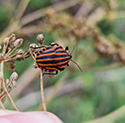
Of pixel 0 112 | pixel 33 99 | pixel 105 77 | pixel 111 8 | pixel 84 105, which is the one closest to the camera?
pixel 0 112

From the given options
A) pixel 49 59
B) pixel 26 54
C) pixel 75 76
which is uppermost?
pixel 26 54

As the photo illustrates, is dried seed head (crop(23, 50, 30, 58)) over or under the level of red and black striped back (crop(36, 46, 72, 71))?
over

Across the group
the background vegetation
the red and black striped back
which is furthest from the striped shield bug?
the background vegetation

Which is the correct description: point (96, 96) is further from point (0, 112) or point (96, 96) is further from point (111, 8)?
point (0, 112)

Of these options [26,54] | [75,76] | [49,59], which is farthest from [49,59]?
[75,76]

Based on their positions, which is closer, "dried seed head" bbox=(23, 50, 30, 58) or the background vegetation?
"dried seed head" bbox=(23, 50, 30, 58)

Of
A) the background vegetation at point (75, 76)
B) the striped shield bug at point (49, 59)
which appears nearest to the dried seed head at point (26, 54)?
the striped shield bug at point (49, 59)

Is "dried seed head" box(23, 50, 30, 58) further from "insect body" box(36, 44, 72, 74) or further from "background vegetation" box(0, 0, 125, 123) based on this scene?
"background vegetation" box(0, 0, 125, 123)

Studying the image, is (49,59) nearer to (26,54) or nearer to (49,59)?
(49,59)

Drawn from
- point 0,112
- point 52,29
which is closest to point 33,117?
point 0,112

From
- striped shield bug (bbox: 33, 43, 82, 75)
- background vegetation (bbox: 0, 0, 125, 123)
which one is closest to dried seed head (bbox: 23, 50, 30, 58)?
striped shield bug (bbox: 33, 43, 82, 75)

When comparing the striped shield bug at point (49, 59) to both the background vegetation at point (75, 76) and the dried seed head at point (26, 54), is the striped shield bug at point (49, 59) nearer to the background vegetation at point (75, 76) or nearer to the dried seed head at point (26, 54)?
the dried seed head at point (26, 54)
